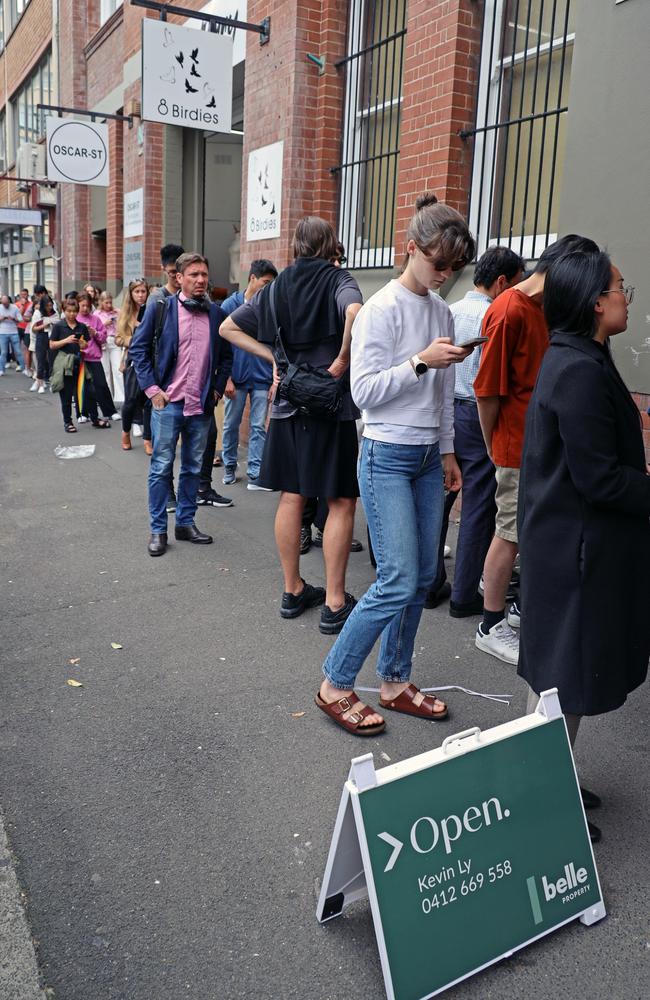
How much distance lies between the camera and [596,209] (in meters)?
5.70

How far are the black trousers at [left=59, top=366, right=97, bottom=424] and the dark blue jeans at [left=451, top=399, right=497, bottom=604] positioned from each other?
315 inches

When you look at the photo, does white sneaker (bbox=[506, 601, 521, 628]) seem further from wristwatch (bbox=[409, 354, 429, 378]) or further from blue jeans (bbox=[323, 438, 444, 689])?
wristwatch (bbox=[409, 354, 429, 378])

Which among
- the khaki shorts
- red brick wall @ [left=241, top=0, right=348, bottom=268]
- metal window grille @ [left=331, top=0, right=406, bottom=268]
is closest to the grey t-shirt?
the khaki shorts

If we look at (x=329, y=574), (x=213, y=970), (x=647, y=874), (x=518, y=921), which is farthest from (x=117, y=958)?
(x=329, y=574)

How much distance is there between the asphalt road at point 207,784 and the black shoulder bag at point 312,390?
124 centimetres

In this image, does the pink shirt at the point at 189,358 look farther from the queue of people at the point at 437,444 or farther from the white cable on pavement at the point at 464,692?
the white cable on pavement at the point at 464,692

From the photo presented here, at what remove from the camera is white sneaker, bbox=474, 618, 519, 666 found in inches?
178

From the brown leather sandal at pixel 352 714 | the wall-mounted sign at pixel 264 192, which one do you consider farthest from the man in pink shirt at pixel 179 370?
the wall-mounted sign at pixel 264 192

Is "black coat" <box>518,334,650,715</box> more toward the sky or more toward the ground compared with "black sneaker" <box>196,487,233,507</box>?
more toward the sky

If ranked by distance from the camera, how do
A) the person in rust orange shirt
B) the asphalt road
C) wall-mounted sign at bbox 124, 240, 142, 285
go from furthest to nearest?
wall-mounted sign at bbox 124, 240, 142, 285 < the person in rust orange shirt < the asphalt road

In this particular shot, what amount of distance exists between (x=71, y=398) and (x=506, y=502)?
8952mm

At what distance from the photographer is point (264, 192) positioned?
32.9 ft

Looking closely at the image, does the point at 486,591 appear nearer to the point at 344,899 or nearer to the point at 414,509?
the point at 414,509

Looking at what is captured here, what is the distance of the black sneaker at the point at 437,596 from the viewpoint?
209 inches
